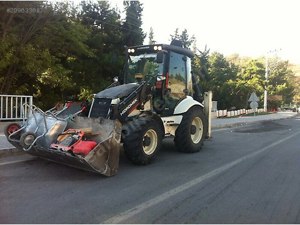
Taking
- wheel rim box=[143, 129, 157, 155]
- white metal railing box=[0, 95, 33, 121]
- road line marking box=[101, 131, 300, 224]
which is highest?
white metal railing box=[0, 95, 33, 121]

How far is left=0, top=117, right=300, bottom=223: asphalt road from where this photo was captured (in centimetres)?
482

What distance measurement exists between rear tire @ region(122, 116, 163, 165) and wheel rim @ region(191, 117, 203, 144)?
7.06 feet

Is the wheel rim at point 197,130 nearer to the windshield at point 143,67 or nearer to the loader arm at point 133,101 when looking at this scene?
the windshield at point 143,67

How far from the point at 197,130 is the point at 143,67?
93.3 inches

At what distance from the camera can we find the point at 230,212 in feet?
16.6

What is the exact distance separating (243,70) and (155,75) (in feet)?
136

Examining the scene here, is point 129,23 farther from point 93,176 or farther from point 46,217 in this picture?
point 46,217

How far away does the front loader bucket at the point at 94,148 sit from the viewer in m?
6.37

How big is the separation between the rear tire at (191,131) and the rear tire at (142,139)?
1447mm

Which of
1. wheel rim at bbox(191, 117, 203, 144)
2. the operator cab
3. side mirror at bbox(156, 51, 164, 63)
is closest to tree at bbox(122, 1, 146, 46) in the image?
the operator cab

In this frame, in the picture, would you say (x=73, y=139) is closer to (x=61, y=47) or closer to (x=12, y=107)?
(x=12, y=107)

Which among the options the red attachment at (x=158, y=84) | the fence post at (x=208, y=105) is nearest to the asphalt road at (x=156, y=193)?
the red attachment at (x=158, y=84)

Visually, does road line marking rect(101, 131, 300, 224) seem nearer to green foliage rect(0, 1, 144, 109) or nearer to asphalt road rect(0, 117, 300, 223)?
asphalt road rect(0, 117, 300, 223)

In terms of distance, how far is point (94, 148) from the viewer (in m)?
6.34
